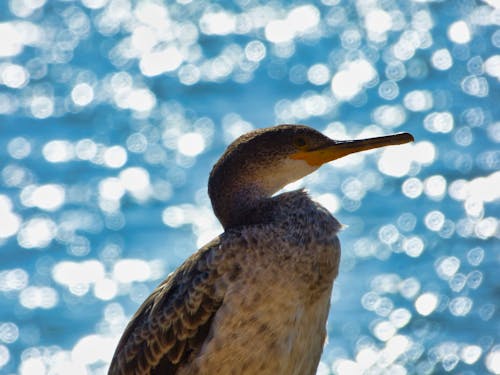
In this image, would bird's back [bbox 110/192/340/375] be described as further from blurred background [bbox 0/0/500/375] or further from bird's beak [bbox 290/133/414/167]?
blurred background [bbox 0/0/500/375]

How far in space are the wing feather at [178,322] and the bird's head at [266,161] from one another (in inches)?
10.1

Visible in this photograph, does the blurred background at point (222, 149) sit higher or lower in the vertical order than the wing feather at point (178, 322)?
lower

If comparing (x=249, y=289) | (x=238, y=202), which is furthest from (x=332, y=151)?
(x=249, y=289)

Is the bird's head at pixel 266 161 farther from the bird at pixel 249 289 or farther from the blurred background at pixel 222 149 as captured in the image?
the blurred background at pixel 222 149

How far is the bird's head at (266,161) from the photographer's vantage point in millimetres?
4867

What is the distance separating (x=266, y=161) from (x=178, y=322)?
2.54 feet

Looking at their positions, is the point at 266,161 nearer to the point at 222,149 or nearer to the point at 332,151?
the point at 332,151

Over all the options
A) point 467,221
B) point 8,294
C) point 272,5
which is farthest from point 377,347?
point 272,5

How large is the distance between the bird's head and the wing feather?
0.84ft

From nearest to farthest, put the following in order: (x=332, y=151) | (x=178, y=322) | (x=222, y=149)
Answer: (x=178, y=322) < (x=332, y=151) < (x=222, y=149)

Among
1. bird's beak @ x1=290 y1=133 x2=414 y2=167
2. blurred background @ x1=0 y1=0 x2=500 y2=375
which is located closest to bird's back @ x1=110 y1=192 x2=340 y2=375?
bird's beak @ x1=290 y1=133 x2=414 y2=167

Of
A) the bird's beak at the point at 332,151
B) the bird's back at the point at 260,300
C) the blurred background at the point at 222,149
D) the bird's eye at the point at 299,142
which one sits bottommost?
the blurred background at the point at 222,149

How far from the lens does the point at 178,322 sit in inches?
183

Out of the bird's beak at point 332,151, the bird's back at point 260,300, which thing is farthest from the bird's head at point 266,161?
the bird's back at point 260,300
